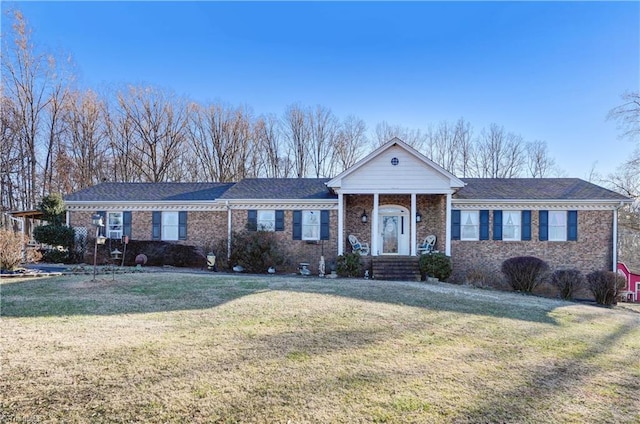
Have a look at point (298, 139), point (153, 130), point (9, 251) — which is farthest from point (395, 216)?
point (153, 130)

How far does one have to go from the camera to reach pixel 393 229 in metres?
18.5

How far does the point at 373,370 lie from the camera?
15.2 feet

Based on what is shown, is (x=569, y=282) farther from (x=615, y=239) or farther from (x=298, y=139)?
(x=298, y=139)

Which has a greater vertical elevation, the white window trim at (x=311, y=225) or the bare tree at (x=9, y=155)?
the bare tree at (x=9, y=155)

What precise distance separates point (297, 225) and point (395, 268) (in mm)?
5122

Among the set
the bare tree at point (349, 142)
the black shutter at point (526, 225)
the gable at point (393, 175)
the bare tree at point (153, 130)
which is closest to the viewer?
the gable at point (393, 175)

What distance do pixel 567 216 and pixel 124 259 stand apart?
20.9 m

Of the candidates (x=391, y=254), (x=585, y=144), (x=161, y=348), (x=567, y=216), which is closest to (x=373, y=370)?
(x=161, y=348)

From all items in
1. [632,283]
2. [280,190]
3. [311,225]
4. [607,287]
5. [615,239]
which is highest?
[280,190]

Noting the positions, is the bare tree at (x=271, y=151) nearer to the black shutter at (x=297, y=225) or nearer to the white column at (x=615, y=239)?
the black shutter at (x=297, y=225)

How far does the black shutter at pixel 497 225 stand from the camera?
17.5 meters

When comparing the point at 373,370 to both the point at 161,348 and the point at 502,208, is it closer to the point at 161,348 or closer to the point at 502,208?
the point at 161,348

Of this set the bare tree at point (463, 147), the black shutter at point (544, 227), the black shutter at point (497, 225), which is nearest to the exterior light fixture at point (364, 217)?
the black shutter at point (497, 225)

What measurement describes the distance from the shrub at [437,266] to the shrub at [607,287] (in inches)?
202
